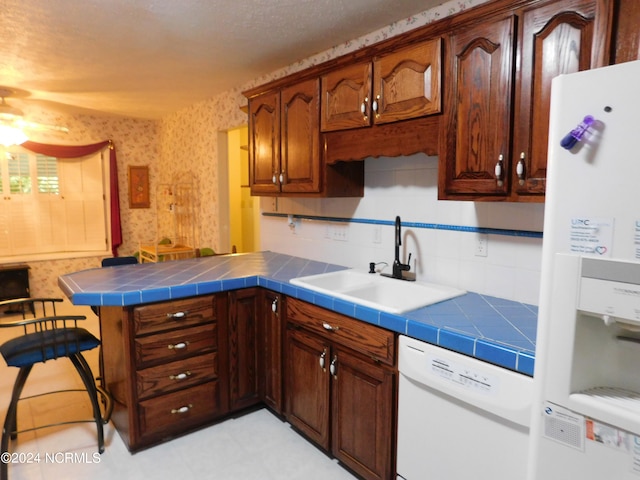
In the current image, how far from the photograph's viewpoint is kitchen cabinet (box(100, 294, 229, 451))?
2080 mm

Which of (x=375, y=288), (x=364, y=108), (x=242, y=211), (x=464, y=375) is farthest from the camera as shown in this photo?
(x=242, y=211)

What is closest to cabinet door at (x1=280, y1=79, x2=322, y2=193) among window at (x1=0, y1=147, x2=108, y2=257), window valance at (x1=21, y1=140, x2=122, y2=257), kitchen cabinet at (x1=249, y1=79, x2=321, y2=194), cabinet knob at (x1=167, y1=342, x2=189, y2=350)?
kitchen cabinet at (x1=249, y1=79, x2=321, y2=194)

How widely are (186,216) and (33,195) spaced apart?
1950 millimetres

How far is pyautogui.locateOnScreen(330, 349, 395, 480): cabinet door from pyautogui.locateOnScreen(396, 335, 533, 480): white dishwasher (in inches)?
2.6

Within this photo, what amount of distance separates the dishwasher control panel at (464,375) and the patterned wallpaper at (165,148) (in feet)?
7.61

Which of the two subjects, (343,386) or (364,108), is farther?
(364,108)

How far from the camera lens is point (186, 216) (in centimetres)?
500

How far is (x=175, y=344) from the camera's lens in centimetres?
219

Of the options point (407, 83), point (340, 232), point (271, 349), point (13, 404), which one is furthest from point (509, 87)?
point (13, 404)

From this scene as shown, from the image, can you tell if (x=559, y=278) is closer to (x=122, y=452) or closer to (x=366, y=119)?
(x=366, y=119)

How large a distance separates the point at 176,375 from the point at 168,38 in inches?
83.7

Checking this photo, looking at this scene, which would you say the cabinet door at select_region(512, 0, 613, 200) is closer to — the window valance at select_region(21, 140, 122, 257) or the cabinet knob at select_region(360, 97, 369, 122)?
the cabinet knob at select_region(360, 97, 369, 122)

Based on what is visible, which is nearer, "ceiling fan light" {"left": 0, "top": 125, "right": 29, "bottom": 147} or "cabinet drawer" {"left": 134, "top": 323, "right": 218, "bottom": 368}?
"cabinet drawer" {"left": 134, "top": 323, "right": 218, "bottom": 368}

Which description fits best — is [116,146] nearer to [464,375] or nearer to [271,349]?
[271,349]
